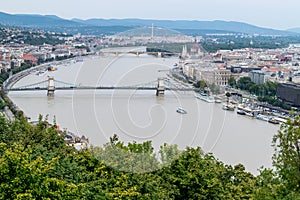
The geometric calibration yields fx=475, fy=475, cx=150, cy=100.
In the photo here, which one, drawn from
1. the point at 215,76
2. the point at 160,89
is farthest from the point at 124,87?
the point at 215,76

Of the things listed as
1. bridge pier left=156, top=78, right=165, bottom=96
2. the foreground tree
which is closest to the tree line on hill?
the foreground tree

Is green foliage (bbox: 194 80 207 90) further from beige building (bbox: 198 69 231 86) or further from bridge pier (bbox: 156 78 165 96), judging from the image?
bridge pier (bbox: 156 78 165 96)

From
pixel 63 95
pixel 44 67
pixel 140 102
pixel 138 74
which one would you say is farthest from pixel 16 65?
pixel 140 102

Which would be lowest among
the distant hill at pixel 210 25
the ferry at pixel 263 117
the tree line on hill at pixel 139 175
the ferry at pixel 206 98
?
the ferry at pixel 263 117

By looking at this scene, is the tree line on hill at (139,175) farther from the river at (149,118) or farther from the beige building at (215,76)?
the beige building at (215,76)

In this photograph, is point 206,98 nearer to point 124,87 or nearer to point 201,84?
point 201,84

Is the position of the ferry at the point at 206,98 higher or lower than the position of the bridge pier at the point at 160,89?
lower

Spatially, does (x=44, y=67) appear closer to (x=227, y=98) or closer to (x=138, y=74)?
(x=138, y=74)

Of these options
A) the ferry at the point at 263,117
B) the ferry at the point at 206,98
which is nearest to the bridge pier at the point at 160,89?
the ferry at the point at 206,98
